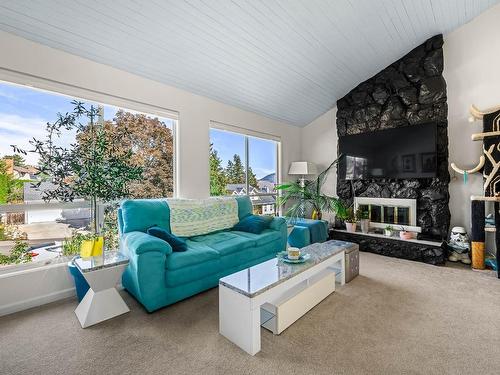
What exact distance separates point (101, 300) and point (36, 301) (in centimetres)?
82

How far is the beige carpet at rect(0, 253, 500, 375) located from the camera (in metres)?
1.60

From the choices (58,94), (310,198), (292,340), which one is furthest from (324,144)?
(58,94)

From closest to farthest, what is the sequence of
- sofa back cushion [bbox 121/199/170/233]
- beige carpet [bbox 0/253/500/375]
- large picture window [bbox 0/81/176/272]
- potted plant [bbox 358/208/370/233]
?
beige carpet [bbox 0/253/500/375]
large picture window [bbox 0/81/176/272]
sofa back cushion [bbox 121/199/170/233]
potted plant [bbox 358/208/370/233]

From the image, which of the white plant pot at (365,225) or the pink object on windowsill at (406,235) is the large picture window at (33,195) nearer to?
the white plant pot at (365,225)

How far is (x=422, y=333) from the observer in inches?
76.0

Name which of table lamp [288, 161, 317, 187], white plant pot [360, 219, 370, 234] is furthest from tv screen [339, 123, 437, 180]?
white plant pot [360, 219, 370, 234]

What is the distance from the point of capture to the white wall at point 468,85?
3.59 meters

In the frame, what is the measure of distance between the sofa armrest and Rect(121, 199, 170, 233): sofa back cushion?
33cm

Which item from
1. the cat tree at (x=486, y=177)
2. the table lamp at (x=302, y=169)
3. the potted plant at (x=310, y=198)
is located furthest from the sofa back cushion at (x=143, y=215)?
the cat tree at (x=486, y=177)

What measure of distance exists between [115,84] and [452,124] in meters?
4.78

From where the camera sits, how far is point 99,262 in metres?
2.14

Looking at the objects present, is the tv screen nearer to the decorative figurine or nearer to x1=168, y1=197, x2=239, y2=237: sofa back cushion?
the decorative figurine

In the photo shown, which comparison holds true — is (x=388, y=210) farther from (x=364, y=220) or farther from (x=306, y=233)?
(x=306, y=233)

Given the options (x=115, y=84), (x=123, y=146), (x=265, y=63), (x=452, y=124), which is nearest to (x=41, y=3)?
(x=115, y=84)
